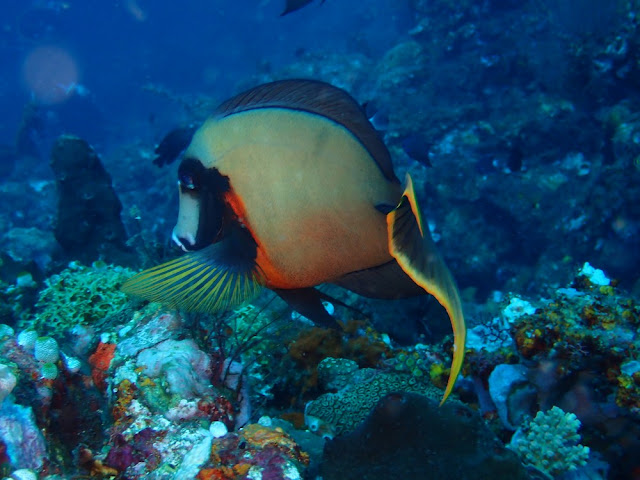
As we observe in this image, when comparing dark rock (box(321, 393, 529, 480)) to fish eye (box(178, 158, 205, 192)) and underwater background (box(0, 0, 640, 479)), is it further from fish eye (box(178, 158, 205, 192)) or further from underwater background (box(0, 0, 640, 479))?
fish eye (box(178, 158, 205, 192))

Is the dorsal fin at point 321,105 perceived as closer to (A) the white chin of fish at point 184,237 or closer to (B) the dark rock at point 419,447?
(A) the white chin of fish at point 184,237

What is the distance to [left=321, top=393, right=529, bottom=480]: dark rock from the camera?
1.51 metres

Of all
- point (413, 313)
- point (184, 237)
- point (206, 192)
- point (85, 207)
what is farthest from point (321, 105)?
point (85, 207)

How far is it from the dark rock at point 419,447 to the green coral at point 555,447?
0.60 meters

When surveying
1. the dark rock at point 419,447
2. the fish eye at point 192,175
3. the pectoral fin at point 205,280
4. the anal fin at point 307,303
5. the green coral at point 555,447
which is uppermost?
the fish eye at point 192,175

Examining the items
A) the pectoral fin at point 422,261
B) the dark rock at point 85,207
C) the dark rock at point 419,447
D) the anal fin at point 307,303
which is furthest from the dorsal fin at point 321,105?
the dark rock at point 85,207

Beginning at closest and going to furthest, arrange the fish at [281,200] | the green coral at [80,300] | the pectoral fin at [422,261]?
the pectoral fin at [422,261] → the fish at [281,200] → the green coral at [80,300]

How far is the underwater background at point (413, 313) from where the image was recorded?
1.64 metres

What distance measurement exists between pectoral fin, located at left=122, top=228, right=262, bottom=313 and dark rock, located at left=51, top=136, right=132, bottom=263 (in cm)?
584

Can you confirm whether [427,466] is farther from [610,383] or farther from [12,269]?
[12,269]

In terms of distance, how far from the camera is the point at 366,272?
1622mm

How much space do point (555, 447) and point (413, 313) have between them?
321 cm

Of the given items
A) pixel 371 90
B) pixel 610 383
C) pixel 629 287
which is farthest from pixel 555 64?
pixel 610 383

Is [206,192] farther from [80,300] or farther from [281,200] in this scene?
[80,300]
